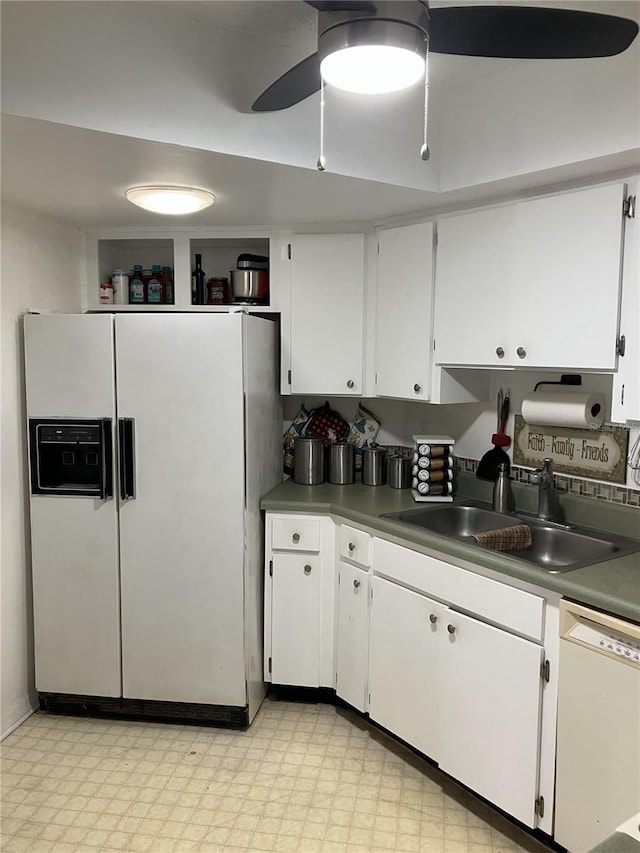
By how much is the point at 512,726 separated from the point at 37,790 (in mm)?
1682

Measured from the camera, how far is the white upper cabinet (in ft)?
6.74

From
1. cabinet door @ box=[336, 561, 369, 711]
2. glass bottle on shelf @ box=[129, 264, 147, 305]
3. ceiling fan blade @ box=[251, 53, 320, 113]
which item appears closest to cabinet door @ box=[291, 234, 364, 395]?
glass bottle on shelf @ box=[129, 264, 147, 305]

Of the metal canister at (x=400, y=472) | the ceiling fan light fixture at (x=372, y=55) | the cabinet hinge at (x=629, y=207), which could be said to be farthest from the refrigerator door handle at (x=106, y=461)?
the cabinet hinge at (x=629, y=207)

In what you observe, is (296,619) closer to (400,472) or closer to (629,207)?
(400,472)

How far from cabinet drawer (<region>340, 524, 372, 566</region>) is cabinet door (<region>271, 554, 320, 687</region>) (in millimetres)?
150

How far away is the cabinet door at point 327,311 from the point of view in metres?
2.92

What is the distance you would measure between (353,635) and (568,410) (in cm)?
123

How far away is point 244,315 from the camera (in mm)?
2582

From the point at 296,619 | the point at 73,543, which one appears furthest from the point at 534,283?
the point at 73,543

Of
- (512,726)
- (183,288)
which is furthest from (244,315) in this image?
(512,726)

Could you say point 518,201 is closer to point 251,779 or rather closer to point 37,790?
point 251,779

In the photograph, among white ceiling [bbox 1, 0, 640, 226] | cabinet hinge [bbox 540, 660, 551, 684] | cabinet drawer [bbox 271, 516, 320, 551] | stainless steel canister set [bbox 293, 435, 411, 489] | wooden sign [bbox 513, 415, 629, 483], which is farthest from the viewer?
stainless steel canister set [bbox 293, 435, 411, 489]

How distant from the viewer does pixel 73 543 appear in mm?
2709

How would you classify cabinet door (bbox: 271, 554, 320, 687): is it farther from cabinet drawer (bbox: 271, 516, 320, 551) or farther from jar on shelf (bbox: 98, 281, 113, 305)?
jar on shelf (bbox: 98, 281, 113, 305)
